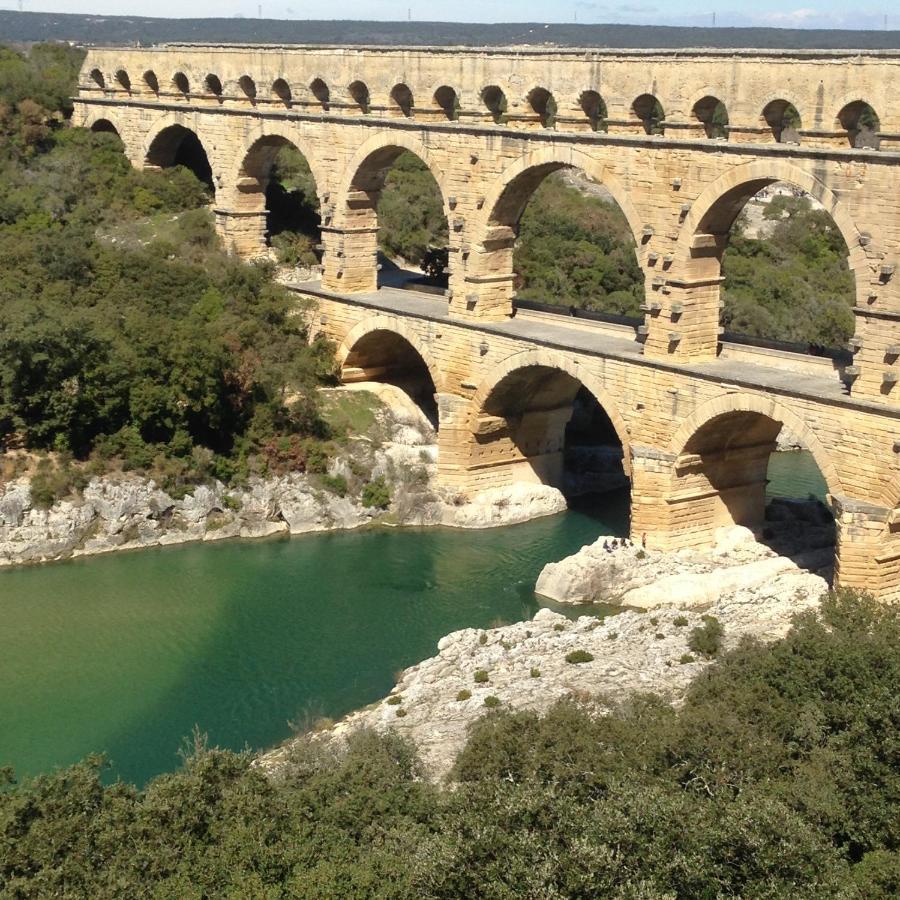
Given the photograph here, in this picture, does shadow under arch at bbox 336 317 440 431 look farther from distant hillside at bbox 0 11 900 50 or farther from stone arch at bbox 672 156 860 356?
distant hillside at bbox 0 11 900 50

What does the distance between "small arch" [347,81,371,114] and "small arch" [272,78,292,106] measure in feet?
9.00

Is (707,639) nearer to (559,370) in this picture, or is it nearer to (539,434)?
(559,370)

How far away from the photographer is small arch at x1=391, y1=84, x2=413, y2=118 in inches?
1185

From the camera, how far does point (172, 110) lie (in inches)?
1500

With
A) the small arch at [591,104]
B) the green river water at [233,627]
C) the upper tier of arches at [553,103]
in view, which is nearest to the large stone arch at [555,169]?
the upper tier of arches at [553,103]

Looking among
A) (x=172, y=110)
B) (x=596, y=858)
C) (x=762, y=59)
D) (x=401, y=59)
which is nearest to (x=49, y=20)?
(x=172, y=110)

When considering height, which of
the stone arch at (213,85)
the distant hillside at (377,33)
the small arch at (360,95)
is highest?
the distant hillside at (377,33)

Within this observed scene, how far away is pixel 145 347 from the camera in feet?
88.9

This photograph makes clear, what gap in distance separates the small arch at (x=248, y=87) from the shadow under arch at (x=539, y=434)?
1119cm

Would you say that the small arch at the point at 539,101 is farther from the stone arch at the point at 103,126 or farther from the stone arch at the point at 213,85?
the stone arch at the point at 103,126

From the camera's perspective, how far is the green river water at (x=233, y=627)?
785 inches

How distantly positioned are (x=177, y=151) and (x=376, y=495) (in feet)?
55.0

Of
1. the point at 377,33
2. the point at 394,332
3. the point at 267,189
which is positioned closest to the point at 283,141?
the point at 267,189

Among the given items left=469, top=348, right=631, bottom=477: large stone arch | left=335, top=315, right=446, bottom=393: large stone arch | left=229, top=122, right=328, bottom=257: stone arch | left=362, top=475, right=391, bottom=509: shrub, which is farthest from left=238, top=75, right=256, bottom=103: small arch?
left=469, top=348, right=631, bottom=477: large stone arch
